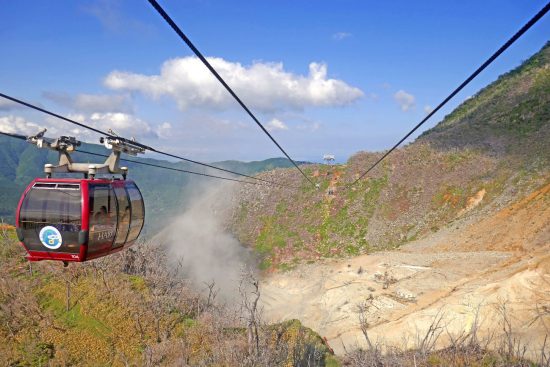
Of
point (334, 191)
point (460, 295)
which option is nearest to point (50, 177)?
point (460, 295)

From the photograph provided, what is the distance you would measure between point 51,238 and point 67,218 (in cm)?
78

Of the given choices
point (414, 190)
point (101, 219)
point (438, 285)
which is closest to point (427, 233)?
point (414, 190)

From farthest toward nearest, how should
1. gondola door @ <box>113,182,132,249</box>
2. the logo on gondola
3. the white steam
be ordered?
1. the white steam
2. gondola door @ <box>113,182,132,249</box>
3. the logo on gondola

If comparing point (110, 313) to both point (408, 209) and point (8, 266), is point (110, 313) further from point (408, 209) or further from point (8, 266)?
point (408, 209)

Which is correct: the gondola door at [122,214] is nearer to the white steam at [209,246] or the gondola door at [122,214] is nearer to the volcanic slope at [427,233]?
the volcanic slope at [427,233]

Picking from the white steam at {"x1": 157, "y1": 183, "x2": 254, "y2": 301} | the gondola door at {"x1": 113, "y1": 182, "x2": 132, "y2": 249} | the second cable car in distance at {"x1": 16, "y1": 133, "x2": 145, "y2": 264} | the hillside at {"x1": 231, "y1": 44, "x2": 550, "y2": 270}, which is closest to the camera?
the second cable car in distance at {"x1": 16, "y1": 133, "x2": 145, "y2": 264}

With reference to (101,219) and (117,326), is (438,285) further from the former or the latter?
(101,219)

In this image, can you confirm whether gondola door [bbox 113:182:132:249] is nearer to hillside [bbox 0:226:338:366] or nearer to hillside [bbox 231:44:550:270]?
hillside [bbox 0:226:338:366]

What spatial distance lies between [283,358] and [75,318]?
14208 millimetres

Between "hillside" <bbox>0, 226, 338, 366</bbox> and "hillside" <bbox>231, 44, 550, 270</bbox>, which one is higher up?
"hillside" <bbox>231, 44, 550, 270</bbox>

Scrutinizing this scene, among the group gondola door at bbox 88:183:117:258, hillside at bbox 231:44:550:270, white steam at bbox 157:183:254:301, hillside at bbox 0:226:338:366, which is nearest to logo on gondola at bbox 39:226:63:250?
gondola door at bbox 88:183:117:258

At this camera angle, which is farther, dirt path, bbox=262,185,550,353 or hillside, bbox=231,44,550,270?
hillside, bbox=231,44,550,270

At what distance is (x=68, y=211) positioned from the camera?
970 cm

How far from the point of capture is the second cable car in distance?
9.68 metres
